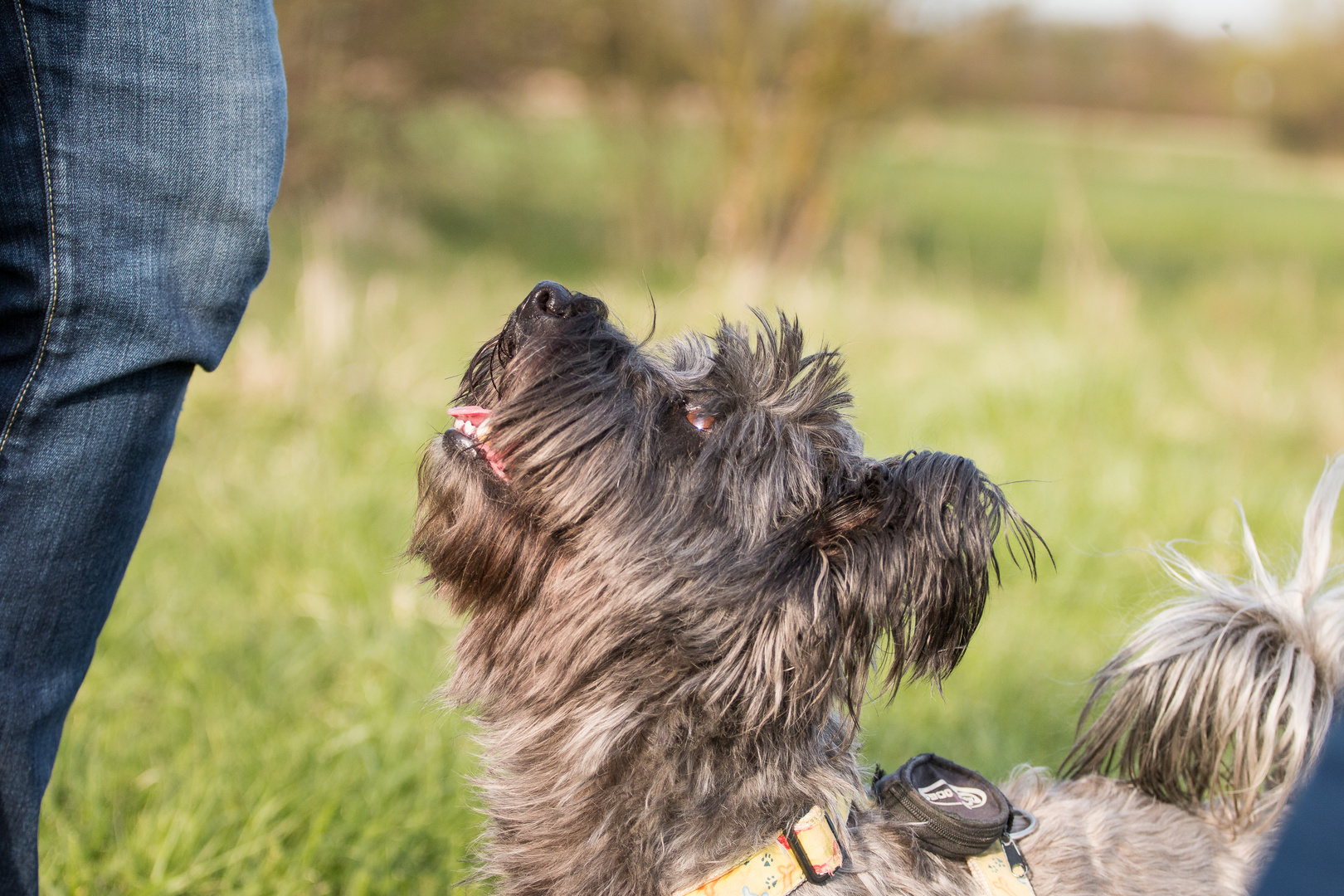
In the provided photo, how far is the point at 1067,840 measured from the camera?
1979mm

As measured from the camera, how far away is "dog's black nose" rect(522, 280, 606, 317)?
177 cm


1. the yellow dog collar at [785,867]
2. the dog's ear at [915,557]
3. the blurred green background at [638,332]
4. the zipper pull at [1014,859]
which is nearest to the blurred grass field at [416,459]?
the blurred green background at [638,332]

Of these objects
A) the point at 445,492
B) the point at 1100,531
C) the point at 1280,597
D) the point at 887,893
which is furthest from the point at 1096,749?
the point at 1100,531

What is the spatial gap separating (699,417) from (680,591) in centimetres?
31

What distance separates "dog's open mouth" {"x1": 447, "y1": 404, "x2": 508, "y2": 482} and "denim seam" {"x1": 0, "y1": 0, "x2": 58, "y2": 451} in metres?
0.63

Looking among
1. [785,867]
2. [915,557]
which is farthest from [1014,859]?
[915,557]

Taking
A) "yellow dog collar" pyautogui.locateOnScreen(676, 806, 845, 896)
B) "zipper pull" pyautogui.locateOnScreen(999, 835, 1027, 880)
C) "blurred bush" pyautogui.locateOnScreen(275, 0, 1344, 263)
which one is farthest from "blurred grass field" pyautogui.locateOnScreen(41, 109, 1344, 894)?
"yellow dog collar" pyautogui.locateOnScreen(676, 806, 845, 896)

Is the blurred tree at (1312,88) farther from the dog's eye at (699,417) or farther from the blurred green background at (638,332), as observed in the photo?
the dog's eye at (699,417)

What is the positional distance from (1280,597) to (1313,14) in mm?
17088

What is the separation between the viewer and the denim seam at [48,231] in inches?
62.3

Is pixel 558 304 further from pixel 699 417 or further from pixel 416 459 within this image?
pixel 416 459

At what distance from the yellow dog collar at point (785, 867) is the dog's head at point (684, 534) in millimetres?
188

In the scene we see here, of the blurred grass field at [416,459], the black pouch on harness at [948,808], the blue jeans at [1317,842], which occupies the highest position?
the blue jeans at [1317,842]

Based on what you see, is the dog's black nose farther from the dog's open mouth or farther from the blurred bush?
the blurred bush
